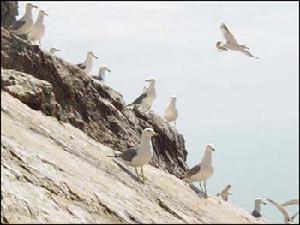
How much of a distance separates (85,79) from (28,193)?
934 cm

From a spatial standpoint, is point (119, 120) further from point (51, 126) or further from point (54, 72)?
point (51, 126)

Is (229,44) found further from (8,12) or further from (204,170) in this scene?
(8,12)

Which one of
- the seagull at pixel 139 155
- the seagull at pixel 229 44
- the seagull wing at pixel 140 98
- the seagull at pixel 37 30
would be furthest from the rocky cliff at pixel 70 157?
the seagull at pixel 229 44

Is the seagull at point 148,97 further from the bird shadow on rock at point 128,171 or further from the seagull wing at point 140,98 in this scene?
the bird shadow on rock at point 128,171

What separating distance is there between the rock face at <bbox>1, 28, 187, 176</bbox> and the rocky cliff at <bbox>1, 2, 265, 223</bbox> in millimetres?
32

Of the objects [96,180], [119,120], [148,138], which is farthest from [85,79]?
[96,180]

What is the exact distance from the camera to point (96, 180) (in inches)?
628

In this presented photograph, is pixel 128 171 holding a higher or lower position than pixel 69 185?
higher

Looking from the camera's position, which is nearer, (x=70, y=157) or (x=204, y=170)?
(x=70, y=157)

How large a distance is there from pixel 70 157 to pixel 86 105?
19.7 feet

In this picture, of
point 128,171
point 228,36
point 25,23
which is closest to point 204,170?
point 128,171

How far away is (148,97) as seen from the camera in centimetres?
2786

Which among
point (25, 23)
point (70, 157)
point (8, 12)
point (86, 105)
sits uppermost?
point (25, 23)

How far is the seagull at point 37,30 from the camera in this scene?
22617 millimetres
